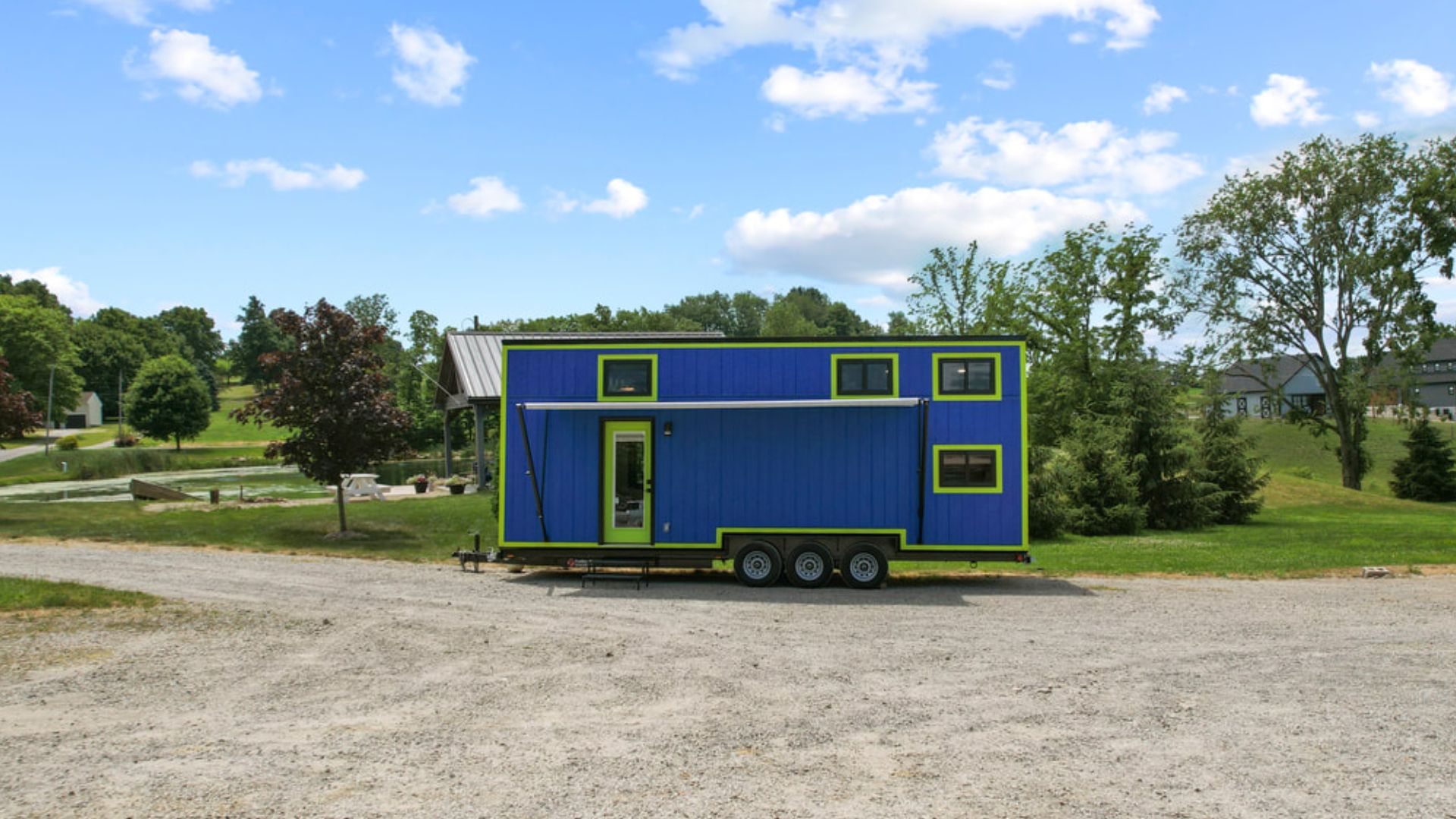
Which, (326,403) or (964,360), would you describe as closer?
(964,360)

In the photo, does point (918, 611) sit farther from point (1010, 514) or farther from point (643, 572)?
point (643, 572)

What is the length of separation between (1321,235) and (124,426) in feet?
303

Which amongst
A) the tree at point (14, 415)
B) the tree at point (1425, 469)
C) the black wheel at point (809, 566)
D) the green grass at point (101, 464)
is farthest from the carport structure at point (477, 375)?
the tree at point (1425, 469)

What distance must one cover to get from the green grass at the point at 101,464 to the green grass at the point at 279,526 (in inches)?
668

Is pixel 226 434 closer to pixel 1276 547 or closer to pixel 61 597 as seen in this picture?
pixel 61 597

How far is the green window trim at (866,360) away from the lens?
1470cm

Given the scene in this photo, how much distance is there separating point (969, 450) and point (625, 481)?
5.30 meters

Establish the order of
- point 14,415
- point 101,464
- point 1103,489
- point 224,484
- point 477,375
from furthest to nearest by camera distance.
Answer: point 101,464
point 224,484
point 477,375
point 1103,489
point 14,415

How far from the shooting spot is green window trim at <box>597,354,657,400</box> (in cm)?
1510

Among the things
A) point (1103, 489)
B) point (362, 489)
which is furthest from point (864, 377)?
point (362, 489)

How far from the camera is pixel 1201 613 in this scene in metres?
12.4

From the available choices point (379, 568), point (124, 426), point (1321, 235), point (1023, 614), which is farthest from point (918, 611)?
point (124, 426)

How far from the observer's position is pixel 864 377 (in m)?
14.8

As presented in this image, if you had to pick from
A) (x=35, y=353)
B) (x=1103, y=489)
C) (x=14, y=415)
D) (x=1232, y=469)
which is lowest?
(x=1103, y=489)
